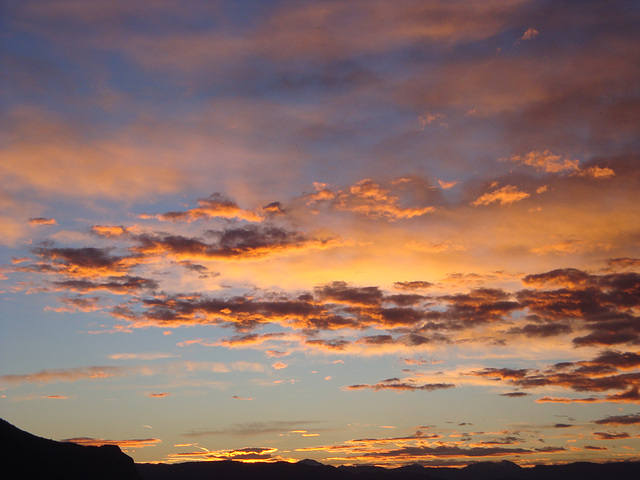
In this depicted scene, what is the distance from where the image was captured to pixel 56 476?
11494 cm

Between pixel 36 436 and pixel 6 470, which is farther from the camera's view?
pixel 36 436

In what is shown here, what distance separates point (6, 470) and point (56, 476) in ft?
37.7

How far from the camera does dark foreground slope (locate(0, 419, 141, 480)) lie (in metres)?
110

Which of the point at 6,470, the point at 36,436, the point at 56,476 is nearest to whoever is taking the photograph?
the point at 6,470

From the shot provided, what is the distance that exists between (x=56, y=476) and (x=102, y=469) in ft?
58.0

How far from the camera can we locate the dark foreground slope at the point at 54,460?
4336 inches

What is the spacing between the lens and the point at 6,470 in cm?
10600

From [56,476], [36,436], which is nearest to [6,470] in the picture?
[56,476]

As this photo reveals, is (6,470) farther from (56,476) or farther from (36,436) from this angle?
(36,436)

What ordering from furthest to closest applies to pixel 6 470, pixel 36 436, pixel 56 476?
pixel 36 436, pixel 56 476, pixel 6 470


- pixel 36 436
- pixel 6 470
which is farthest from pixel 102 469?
pixel 6 470

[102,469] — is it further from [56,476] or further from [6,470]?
[6,470]

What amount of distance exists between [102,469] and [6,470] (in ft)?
94.2

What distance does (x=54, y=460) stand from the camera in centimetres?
12119
